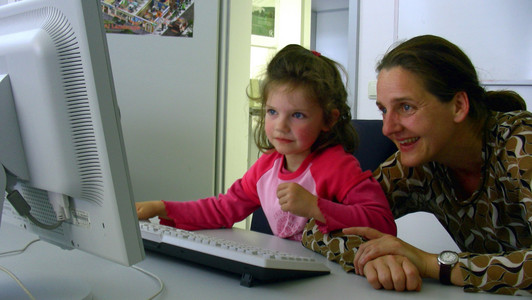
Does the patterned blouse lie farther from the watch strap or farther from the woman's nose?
the woman's nose

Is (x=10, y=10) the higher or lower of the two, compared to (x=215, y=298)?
higher

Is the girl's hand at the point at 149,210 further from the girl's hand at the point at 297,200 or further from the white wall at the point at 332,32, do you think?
the white wall at the point at 332,32

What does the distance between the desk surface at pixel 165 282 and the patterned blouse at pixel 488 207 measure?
0.04m

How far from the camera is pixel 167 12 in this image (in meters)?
1.85

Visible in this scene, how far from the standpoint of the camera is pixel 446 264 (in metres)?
0.75

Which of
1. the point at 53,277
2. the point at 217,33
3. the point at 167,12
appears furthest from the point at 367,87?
the point at 53,277

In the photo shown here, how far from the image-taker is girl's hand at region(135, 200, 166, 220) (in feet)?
3.60

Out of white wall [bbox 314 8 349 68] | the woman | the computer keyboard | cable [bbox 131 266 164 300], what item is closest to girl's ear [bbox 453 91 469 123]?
the woman

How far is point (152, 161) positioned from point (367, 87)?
1.62m

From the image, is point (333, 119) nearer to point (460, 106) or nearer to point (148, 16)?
point (460, 106)

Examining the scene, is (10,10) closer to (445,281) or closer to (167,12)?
(445,281)

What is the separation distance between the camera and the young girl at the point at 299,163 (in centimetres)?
106

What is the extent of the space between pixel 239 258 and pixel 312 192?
44cm

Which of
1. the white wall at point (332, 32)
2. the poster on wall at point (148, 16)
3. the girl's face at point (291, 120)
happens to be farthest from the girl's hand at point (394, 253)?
the white wall at point (332, 32)
